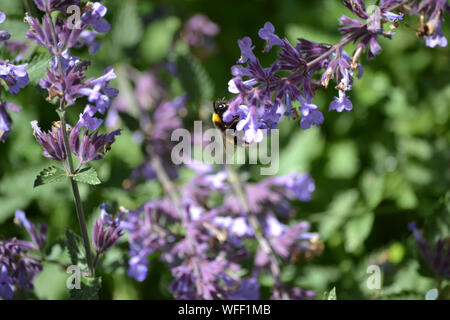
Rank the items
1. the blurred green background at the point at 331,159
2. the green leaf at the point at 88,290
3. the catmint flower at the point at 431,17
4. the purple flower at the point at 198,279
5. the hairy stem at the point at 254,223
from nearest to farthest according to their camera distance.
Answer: the catmint flower at the point at 431,17 → the green leaf at the point at 88,290 → the purple flower at the point at 198,279 → the hairy stem at the point at 254,223 → the blurred green background at the point at 331,159

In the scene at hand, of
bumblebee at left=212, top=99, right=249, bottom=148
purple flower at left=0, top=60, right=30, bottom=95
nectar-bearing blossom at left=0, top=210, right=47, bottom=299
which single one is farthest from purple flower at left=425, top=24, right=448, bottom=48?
nectar-bearing blossom at left=0, top=210, right=47, bottom=299

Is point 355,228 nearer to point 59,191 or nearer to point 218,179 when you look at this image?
point 218,179

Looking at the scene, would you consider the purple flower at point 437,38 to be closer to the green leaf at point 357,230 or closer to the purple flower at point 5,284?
the green leaf at point 357,230

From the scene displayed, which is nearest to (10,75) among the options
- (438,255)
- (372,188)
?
(438,255)

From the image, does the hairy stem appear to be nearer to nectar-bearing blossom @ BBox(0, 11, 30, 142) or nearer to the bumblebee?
the bumblebee

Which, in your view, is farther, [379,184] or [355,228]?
[379,184]

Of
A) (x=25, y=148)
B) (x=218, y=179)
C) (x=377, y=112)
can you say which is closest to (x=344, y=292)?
(x=218, y=179)
